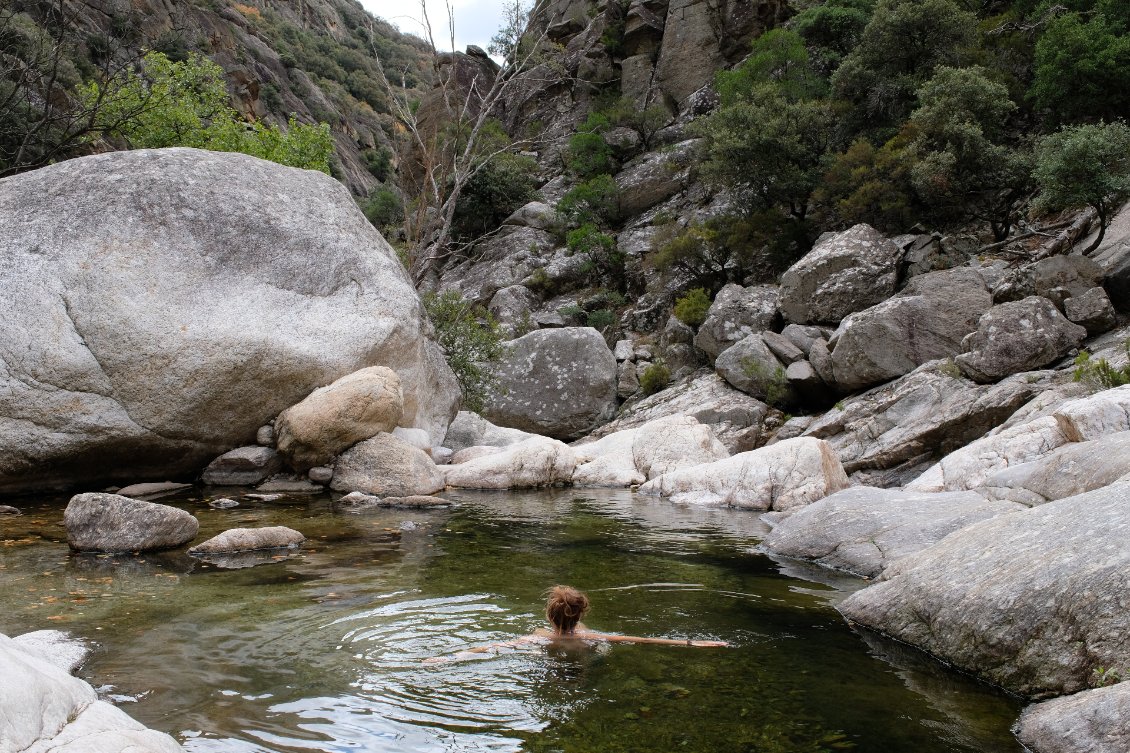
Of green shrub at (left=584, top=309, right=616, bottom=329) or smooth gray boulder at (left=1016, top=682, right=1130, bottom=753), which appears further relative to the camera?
green shrub at (left=584, top=309, right=616, bottom=329)

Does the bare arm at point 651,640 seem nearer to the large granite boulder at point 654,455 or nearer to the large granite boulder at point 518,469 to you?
the large granite boulder at point 518,469

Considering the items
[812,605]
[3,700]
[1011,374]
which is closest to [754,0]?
[1011,374]

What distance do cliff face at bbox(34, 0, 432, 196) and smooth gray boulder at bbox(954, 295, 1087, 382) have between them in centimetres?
3737

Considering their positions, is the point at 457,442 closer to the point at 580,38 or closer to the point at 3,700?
the point at 3,700

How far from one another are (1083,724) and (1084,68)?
2982 cm

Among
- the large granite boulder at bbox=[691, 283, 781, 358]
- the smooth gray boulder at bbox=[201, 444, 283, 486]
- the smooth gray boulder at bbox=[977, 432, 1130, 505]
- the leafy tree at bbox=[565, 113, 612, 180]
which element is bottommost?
the smooth gray boulder at bbox=[201, 444, 283, 486]

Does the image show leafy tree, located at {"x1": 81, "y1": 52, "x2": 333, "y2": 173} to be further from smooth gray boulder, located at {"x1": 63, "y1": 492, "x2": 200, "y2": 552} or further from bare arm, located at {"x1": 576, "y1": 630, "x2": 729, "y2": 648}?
bare arm, located at {"x1": 576, "y1": 630, "x2": 729, "y2": 648}

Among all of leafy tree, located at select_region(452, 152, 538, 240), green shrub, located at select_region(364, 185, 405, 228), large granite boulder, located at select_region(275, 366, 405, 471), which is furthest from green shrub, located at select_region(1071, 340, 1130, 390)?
green shrub, located at select_region(364, 185, 405, 228)

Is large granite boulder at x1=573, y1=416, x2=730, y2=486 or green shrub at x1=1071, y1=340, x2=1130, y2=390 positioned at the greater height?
green shrub at x1=1071, y1=340, x2=1130, y2=390

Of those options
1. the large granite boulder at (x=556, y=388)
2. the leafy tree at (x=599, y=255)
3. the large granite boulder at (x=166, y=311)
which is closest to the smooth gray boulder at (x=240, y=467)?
the large granite boulder at (x=166, y=311)

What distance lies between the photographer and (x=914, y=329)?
2067cm

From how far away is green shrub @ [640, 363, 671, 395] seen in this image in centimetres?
3036

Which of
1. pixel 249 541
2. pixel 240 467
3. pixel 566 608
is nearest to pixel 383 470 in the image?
pixel 240 467

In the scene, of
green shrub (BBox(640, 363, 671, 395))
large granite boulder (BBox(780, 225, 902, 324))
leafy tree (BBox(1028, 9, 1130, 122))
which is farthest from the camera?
green shrub (BBox(640, 363, 671, 395))
